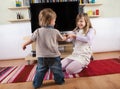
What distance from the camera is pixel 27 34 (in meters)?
3.73

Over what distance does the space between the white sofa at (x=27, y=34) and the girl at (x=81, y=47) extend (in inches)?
56.8

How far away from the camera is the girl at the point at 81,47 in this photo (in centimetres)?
236

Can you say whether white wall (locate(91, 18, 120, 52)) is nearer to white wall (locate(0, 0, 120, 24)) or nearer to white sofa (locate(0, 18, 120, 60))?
white sofa (locate(0, 18, 120, 60))

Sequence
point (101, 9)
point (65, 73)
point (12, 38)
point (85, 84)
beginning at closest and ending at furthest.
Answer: point (85, 84), point (65, 73), point (12, 38), point (101, 9)

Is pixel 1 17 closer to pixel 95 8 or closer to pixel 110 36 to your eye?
pixel 95 8

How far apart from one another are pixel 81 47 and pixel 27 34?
1.59 metres

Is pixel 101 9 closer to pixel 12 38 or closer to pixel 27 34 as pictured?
pixel 27 34

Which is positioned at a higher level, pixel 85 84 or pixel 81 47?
pixel 81 47

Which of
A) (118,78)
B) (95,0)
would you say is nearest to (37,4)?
(95,0)

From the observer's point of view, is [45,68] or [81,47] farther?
[81,47]

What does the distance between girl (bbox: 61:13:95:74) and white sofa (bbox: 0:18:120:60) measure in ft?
4.73

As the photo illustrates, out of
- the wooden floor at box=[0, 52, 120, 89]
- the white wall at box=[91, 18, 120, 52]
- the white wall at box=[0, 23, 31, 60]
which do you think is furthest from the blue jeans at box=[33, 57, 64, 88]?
the white wall at box=[91, 18, 120, 52]

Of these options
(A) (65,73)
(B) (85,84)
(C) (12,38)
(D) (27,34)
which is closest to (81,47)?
(A) (65,73)

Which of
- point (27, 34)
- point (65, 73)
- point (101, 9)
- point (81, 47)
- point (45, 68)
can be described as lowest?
point (65, 73)
